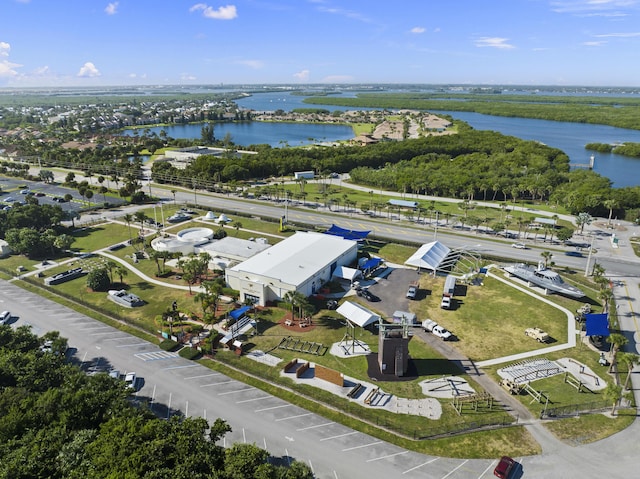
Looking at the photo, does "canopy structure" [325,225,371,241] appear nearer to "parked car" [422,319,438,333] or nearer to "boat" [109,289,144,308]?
"parked car" [422,319,438,333]

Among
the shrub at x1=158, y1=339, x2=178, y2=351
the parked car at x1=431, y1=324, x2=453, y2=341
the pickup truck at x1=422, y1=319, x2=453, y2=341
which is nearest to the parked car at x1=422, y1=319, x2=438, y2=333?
the pickup truck at x1=422, y1=319, x2=453, y2=341

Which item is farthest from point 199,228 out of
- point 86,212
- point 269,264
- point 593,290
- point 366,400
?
point 593,290

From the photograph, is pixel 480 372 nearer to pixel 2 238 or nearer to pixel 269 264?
pixel 269 264

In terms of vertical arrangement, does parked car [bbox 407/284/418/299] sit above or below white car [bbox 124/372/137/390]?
above

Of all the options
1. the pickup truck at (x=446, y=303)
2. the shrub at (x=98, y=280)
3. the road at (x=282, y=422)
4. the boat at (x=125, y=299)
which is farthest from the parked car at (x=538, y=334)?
the shrub at (x=98, y=280)

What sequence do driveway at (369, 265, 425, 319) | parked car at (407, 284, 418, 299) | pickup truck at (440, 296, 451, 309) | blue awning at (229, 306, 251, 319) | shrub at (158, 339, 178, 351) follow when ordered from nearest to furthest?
shrub at (158, 339, 178, 351)
blue awning at (229, 306, 251, 319)
pickup truck at (440, 296, 451, 309)
driveway at (369, 265, 425, 319)
parked car at (407, 284, 418, 299)
